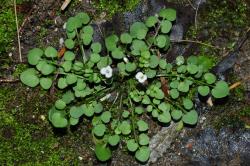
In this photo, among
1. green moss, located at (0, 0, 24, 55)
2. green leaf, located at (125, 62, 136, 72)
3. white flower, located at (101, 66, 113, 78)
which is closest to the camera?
white flower, located at (101, 66, 113, 78)

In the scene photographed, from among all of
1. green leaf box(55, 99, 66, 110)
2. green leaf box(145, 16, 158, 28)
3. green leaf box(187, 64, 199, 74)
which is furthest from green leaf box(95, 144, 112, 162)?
green leaf box(145, 16, 158, 28)

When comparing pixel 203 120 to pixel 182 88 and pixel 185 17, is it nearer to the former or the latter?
pixel 182 88

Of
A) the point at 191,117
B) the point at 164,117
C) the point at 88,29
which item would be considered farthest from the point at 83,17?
the point at 191,117

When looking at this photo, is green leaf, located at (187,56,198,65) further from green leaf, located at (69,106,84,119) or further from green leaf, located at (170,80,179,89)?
green leaf, located at (69,106,84,119)

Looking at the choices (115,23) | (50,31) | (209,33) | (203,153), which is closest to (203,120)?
(203,153)

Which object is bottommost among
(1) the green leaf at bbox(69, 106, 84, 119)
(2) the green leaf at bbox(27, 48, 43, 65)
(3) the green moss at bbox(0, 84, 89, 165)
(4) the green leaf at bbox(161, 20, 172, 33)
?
(3) the green moss at bbox(0, 84, 89, 165)

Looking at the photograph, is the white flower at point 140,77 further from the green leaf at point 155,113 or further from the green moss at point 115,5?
the green moss at point 115,5

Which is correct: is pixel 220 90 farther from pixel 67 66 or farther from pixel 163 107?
pixel 67 66
